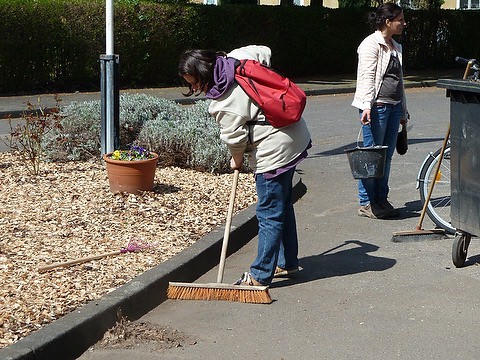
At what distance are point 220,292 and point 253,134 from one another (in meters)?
1.04

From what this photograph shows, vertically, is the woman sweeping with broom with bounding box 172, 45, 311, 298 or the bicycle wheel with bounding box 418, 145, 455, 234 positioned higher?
the woman sweeping with broom with bounding box 172, 45, 311, 298

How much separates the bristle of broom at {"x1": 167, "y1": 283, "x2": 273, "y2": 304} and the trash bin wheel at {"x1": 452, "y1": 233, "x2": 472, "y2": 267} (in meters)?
1.56

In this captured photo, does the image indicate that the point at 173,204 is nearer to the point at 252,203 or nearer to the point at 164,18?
the point at 252,203

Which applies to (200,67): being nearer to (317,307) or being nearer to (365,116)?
(317,307)

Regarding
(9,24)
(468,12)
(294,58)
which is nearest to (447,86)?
(9,24)

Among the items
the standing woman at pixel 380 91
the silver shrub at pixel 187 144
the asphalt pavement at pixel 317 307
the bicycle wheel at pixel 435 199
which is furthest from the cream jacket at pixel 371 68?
the silver shrub at pixel 187 144

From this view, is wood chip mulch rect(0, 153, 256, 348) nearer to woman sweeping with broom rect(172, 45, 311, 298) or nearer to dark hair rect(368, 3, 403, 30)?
woman sweeping with broom rect(172, 45, 311, 298)

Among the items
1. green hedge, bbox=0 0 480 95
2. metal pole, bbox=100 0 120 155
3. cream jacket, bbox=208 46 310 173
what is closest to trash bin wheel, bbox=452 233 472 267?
cream jacket, bbox=208 46 310 173

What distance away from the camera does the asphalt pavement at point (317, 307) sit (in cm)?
487

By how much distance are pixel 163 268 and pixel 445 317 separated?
1857mm

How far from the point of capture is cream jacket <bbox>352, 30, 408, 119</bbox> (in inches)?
305

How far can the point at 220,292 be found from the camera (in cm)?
573

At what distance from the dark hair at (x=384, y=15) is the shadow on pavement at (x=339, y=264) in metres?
2.01

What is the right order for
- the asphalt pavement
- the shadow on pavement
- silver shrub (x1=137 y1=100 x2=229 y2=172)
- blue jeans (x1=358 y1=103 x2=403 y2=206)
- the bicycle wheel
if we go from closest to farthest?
the asphalt pavement < the shadow on pavement < the bicycle wheel < blue jeans (x1=358 y1=103 x2=403 y2=206) < silver shrub (x1=137 y1=100 x2=229 y2=172)
